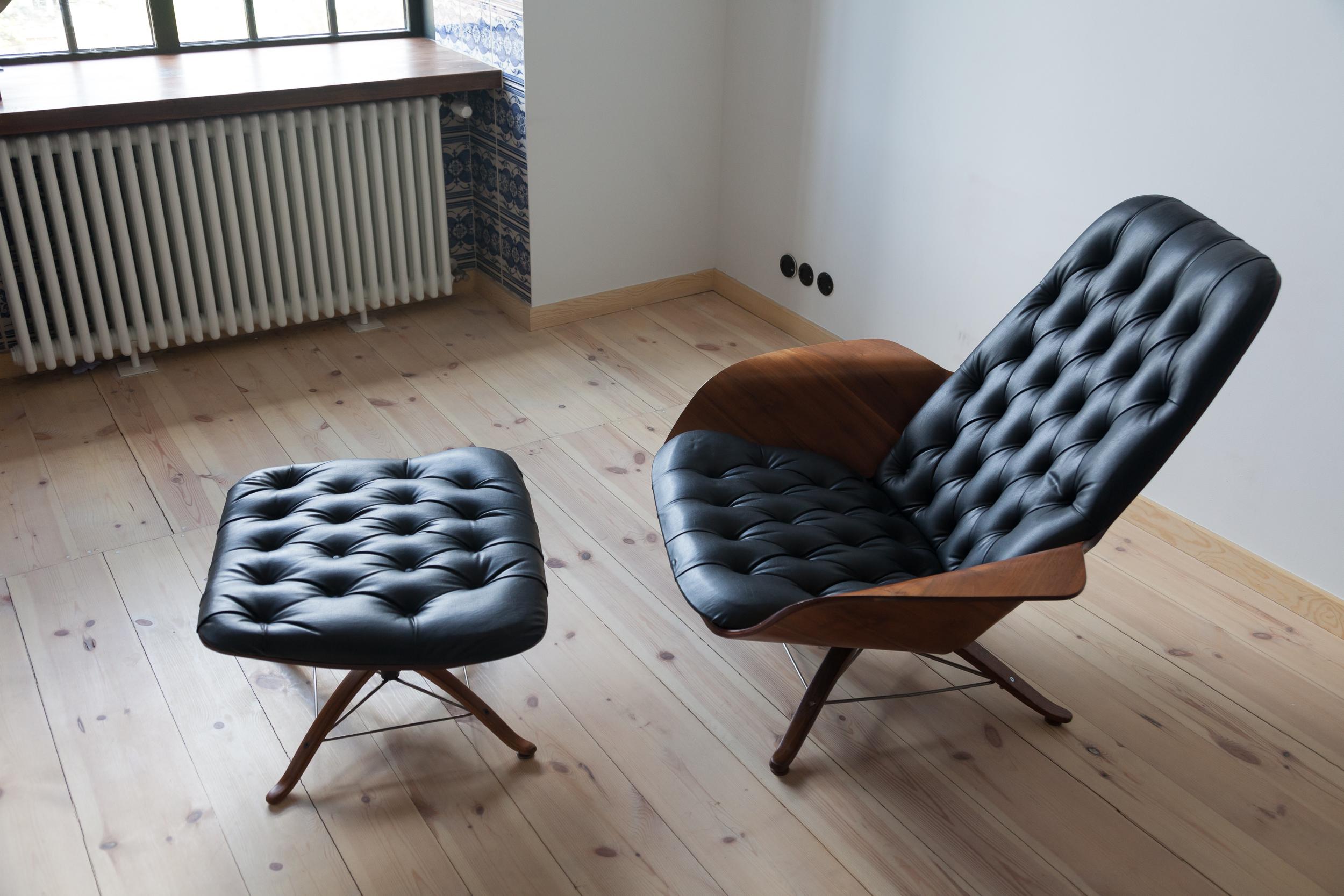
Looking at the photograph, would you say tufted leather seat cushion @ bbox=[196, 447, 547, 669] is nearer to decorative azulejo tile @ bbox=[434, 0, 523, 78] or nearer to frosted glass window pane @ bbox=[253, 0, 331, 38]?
decorative azulejo tile @ bbox=[434, 0, 523, 78]

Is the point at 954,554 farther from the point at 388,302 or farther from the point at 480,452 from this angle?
the point at 388,302

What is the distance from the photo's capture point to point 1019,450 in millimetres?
1926

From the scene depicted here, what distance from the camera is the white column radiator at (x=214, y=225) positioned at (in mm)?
2873

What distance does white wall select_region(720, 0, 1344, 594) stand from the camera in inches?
85.3

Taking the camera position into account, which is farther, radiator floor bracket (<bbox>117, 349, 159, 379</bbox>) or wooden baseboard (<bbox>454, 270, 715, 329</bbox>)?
wooden baseboard (<bbox>454, 270, 715, 329</bbox>)

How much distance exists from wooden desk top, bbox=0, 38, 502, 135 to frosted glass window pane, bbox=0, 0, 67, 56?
44 millimetres

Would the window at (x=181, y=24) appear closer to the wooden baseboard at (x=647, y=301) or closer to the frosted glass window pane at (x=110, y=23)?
the frosted glass window pane at (x=110, y=23)

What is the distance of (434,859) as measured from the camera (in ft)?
5.64

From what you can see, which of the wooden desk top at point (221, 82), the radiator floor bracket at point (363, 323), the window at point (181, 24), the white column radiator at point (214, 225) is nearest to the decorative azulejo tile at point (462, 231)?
the white column radiator at point (214, 225)

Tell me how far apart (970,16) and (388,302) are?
189 cm

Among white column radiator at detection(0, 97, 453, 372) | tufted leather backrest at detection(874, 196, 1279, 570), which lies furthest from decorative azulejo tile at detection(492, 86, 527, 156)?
tufted leather backrest at detection(874, 196, 1279, 570)

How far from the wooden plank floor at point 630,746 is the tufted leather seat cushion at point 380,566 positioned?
0.37 meters

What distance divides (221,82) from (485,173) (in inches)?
32.8

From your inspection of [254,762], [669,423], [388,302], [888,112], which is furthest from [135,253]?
[888,112]
